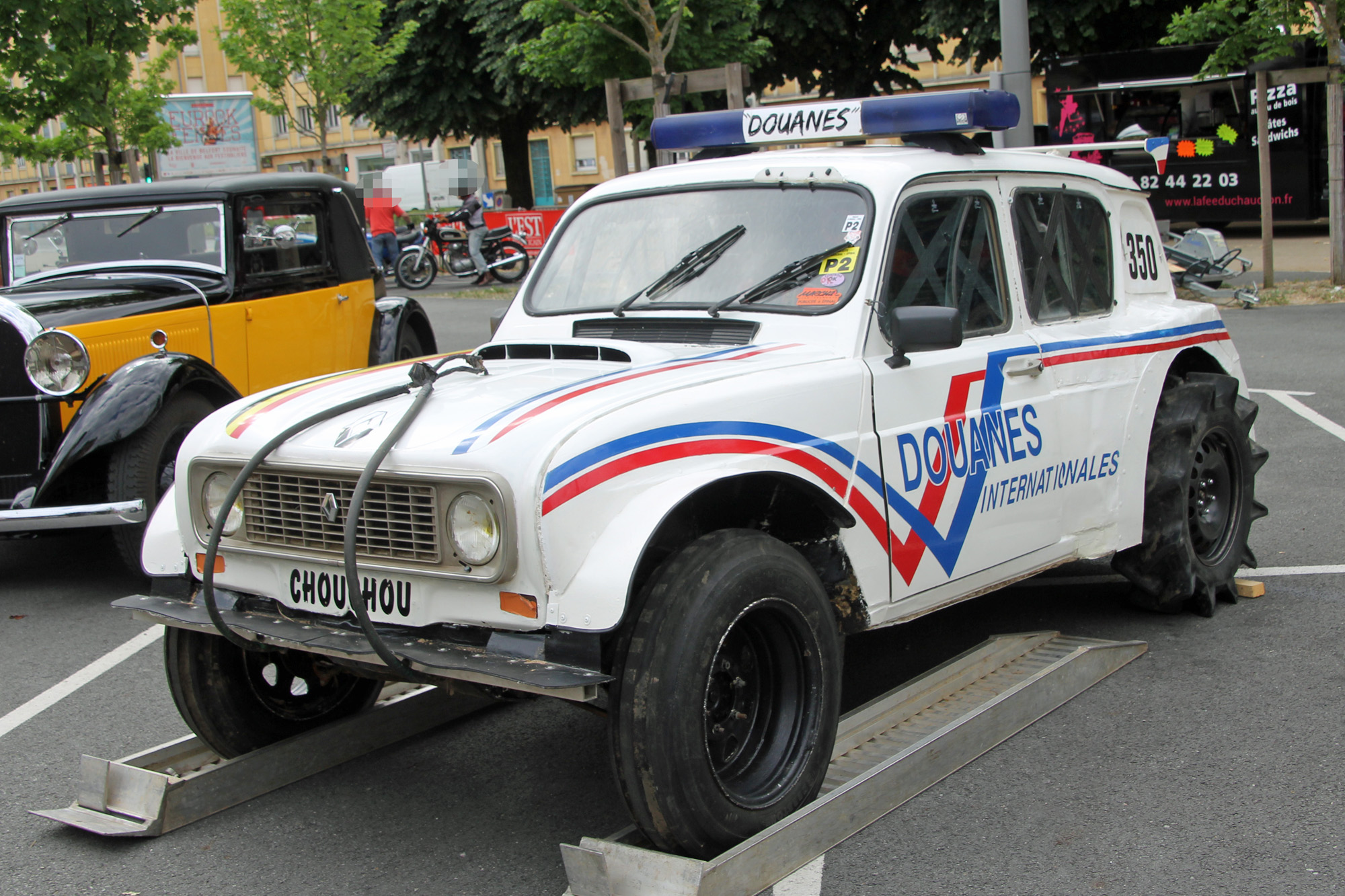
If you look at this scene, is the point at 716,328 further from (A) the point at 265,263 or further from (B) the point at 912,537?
(A) the point at 265,263

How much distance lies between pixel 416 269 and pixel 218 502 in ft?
69.6

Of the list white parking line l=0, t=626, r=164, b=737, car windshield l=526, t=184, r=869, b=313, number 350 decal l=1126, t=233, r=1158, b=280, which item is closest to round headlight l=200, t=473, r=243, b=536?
car windshield l=526, t=184, r=869, b=313

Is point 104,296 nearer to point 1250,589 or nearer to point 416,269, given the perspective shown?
point 1250,589

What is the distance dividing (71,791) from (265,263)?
458 centimetres

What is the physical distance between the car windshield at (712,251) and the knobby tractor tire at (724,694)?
3.74ft

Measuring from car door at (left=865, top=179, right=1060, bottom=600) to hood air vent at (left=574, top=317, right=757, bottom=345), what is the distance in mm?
439

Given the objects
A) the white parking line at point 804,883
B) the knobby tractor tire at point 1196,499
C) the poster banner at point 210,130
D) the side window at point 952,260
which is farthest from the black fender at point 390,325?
the poster banner at point 210,130

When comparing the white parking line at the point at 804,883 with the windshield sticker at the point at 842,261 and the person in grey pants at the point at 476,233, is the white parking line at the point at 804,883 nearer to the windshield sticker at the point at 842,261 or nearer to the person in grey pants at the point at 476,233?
the windshield sticker at the point at 842,261

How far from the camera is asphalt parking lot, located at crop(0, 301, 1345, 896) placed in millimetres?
3467

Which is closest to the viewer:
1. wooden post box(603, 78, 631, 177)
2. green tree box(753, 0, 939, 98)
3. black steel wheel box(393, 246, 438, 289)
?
wooden post box(603, 78, 631, 177)

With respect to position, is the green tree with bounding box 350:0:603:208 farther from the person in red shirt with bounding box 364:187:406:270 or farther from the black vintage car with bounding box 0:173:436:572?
the black vintage car with bounding box 0:173:436:572

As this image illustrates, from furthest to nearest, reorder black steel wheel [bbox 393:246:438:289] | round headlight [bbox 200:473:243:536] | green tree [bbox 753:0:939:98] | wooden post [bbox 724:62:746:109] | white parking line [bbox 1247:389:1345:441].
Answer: green tree [bbox 753:0:939:98], black steel wheel [bbox 393:246:438:289], wooden post [bbox 724:62:746:109], white parking line [bbox 1247:389:1345:441], round headlight [bbox 200:473:243:536]

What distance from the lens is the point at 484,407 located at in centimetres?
352

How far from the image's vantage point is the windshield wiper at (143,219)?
314 inches
